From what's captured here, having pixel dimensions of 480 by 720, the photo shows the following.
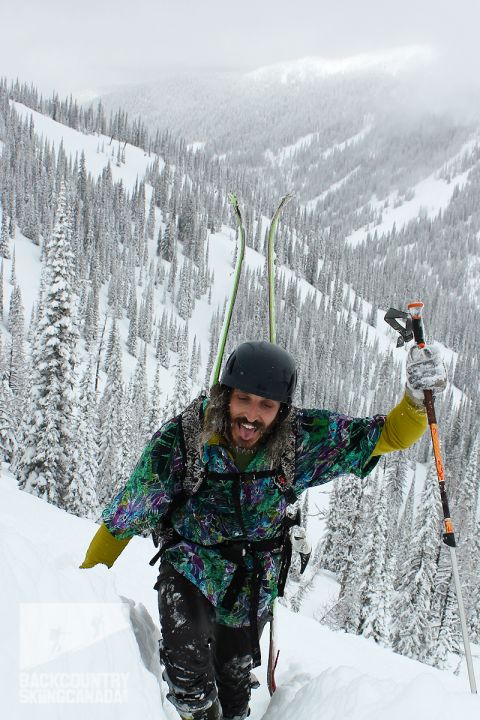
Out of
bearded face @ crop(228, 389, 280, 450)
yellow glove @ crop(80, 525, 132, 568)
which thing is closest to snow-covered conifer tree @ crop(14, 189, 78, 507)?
yellow glove @ crop(80, 525, 132, 568)

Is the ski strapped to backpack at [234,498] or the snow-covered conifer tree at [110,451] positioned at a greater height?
the ski strapped to backpack at [234,498]

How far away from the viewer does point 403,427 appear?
3.64 metres

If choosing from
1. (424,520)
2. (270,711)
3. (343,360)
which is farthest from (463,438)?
(270,711)

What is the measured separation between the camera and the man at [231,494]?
3.50 m

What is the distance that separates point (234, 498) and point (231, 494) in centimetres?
3

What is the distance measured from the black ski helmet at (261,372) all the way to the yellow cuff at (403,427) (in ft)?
2.52

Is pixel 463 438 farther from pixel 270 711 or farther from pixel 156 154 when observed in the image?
pixel 156 154

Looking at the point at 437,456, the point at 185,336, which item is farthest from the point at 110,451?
the point at 185,336

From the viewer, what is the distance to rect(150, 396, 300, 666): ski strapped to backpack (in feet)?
11.4

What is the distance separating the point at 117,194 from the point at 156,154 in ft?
143

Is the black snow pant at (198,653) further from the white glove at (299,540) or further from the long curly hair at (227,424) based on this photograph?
the long curly hair at (227,424)

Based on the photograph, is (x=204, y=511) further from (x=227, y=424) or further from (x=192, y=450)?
(x=227, y=424)

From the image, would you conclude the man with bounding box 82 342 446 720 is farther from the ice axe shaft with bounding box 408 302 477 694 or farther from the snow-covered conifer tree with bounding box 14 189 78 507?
the snow-covered conifer tree with bounding box 14 189 78 507

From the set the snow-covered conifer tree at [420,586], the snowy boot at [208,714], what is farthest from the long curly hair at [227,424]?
the snow-covered conifer tree at [420,586]
